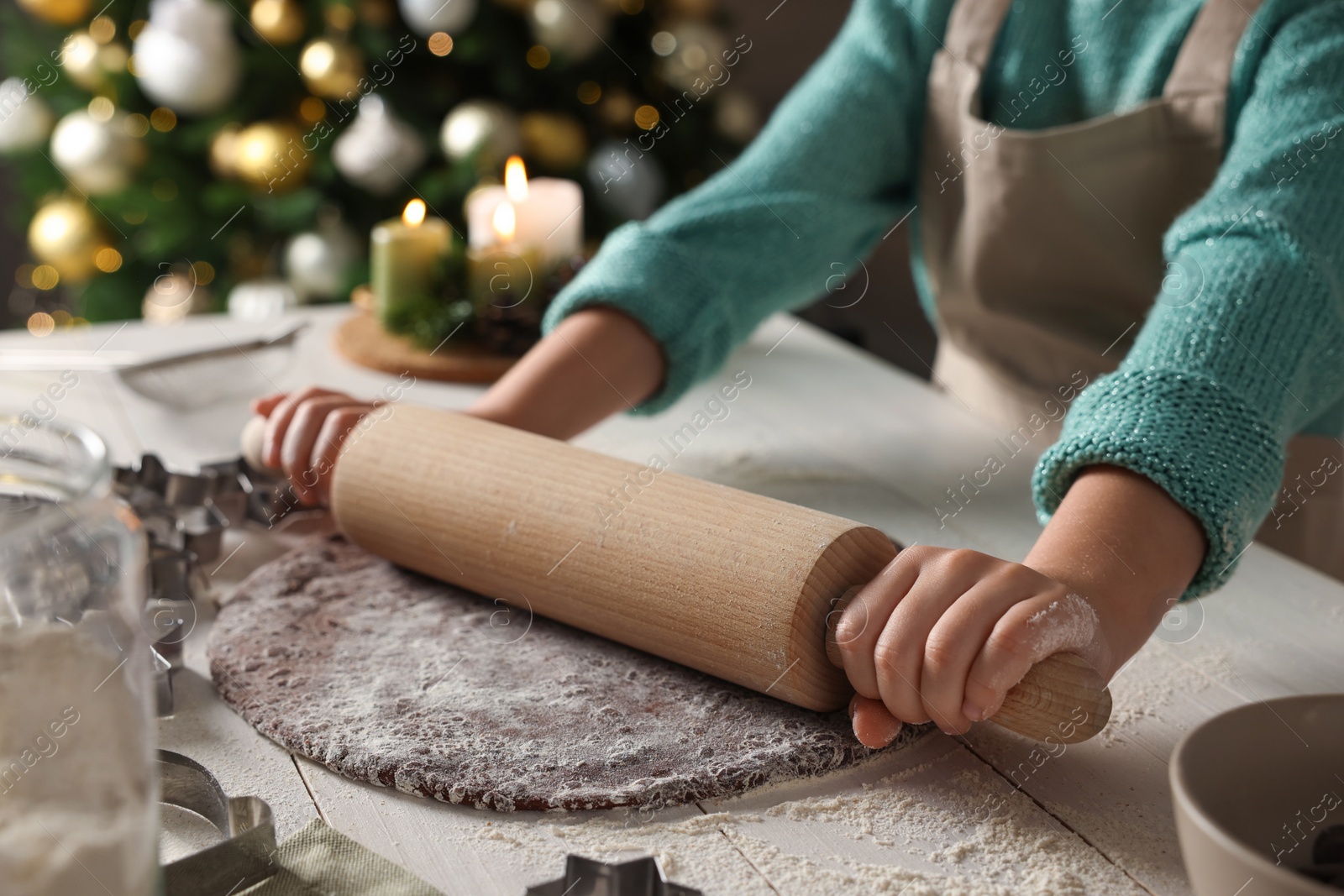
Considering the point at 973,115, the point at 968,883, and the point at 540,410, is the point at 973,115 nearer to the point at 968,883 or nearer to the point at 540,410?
the point at 540,410

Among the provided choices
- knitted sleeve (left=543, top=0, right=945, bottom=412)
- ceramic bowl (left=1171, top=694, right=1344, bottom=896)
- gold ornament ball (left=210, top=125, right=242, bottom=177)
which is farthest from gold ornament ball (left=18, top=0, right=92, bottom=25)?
ceramic bowl (left=1171, top=694, right=1344, bottom=896)

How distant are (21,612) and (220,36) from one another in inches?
68.0

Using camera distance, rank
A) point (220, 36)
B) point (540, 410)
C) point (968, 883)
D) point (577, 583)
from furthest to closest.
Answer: point (220, 36) < point (540, 410) < point (577, 583) < point (968, 883)

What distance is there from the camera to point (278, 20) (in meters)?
1.86

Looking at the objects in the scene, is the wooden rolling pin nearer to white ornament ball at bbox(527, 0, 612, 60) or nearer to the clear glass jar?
the clear glass jar

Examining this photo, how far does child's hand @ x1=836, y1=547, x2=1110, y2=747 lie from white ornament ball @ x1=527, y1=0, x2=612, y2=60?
1527 mm

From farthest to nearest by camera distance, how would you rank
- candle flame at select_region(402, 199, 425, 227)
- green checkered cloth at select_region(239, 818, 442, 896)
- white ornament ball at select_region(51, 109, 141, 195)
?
white ornament ball at select_region(51, 109, 141, 195) < candle flame at select_region(402, 199, 425, 227) < green checkered cloth at select_region(239, 818, 442, 896)

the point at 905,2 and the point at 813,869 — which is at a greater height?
the point at 905,2

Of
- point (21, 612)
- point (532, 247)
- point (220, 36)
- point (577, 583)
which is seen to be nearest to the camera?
point (21, 612)

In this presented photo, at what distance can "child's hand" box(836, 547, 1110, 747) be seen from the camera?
495 millimetres

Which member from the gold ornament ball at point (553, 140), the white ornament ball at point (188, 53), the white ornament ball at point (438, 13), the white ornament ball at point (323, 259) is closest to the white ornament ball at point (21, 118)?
the white ornament ball at point (188, 53)

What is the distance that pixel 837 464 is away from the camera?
2.93 feet

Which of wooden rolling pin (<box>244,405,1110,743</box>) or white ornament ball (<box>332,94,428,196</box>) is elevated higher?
white ornament ball (<box>332,94,428,196</box>)

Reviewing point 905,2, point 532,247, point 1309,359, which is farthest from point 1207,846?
point 532,247
